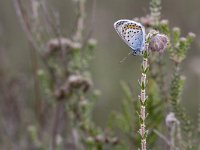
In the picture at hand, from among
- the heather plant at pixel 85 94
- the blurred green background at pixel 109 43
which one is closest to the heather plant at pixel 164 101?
the heather plant at pixel 85 94

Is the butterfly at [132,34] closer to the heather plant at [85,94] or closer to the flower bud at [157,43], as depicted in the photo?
the flower bud at [157,43]

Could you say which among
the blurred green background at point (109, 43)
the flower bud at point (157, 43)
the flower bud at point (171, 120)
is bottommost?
the flower bud at point (171, 120)

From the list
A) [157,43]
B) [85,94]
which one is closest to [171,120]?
[157,43]

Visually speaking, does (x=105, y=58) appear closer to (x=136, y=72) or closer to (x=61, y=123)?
(x=136, y=72)

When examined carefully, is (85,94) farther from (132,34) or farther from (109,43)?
(109,43)

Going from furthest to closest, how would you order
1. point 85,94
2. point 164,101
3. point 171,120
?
point 85,94, point 164,101, point 171,120

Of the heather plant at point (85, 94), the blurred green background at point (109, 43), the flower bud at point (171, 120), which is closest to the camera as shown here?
the flower bud at point (171, 120)

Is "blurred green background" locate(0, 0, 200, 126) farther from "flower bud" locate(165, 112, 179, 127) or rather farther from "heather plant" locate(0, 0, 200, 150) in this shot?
"flower bud" locate(165, 112, 179, 127)

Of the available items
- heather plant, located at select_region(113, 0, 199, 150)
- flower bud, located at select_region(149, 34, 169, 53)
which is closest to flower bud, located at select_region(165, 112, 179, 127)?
heather plant, located at select_region(113, 0, 199, 150)
